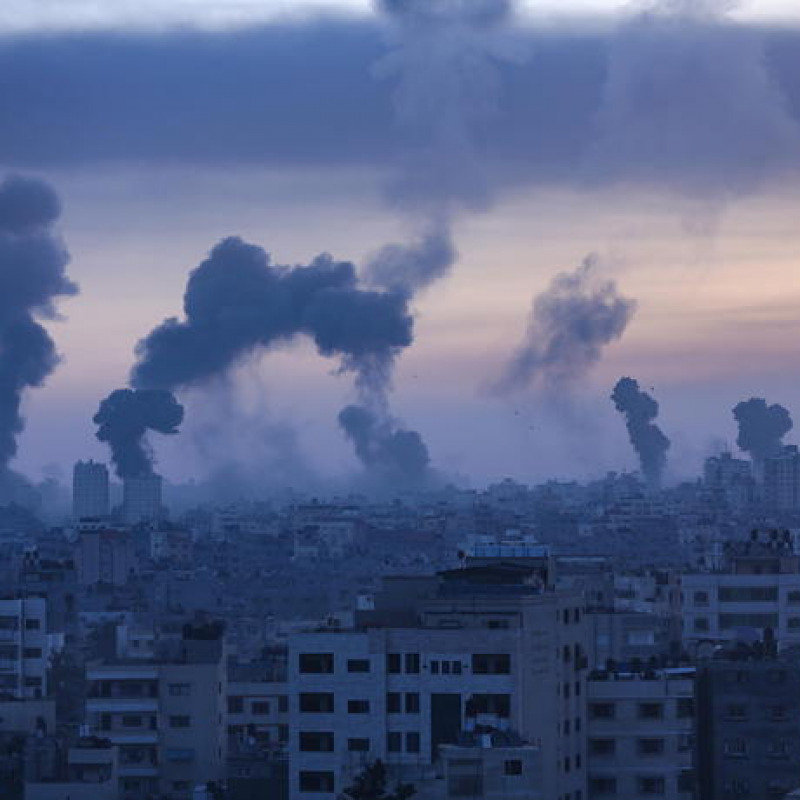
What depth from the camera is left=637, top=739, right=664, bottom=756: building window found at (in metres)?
43.4

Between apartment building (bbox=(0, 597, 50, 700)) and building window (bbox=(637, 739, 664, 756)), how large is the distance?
21403mm

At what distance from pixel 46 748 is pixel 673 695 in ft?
29.1

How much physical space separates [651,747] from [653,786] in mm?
670

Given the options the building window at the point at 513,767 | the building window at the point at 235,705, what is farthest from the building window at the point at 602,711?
the building window at the point at 235,705

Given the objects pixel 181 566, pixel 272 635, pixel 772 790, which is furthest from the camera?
pixel 181 566

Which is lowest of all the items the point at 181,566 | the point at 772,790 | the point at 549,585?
the point at 772,790

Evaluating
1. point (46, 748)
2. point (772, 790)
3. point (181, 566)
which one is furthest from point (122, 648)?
point (181, 566)

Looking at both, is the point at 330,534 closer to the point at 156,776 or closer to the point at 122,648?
the point at 122,648

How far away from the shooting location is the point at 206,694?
51.8 metres

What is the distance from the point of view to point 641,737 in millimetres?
43656

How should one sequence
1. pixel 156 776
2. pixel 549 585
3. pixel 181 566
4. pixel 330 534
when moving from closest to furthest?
1. pixel 549 585
2. pixel 156 776
3. pixel 181 566
4. pixel 330 534

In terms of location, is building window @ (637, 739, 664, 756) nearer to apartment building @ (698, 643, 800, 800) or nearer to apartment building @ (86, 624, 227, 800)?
apartment building @ (698, 643, 800, 800)

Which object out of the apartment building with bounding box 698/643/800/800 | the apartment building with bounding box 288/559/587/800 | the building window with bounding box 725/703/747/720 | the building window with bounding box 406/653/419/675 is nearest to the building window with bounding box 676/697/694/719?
the apartment building with bounding box 698/643/800/800

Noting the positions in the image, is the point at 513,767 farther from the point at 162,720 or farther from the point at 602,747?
the point at 162,720
